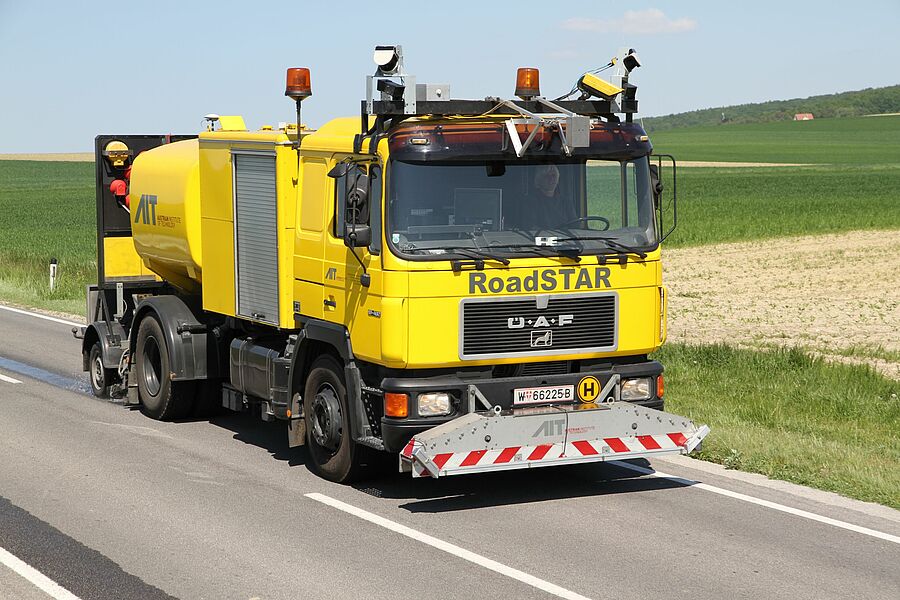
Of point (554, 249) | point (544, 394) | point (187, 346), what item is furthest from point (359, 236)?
point (187, 346)

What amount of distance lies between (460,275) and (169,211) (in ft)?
14.8

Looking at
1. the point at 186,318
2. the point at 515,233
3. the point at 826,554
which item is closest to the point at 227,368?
the point at 186,318

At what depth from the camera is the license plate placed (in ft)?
31.2

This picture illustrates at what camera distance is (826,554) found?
26.3 ft

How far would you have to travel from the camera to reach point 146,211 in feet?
43.7

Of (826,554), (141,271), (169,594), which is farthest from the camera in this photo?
(141,271)

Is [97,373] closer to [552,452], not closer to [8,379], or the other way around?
[8,379]

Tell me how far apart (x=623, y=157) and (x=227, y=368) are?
16.0 feet

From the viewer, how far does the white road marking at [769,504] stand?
851cm

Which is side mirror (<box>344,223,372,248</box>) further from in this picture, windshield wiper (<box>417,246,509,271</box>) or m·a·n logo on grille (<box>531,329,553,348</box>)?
m·a·n logo on grille (<box>531,329,553,348</box>)

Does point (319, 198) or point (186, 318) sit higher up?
point (319, 198)

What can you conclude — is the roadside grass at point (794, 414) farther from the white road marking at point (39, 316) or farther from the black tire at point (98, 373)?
the white road marking at point (39, 316)

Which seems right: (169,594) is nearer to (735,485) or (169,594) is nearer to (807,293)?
(735,485)

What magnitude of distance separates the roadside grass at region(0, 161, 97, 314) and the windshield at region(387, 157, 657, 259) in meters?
15.5
